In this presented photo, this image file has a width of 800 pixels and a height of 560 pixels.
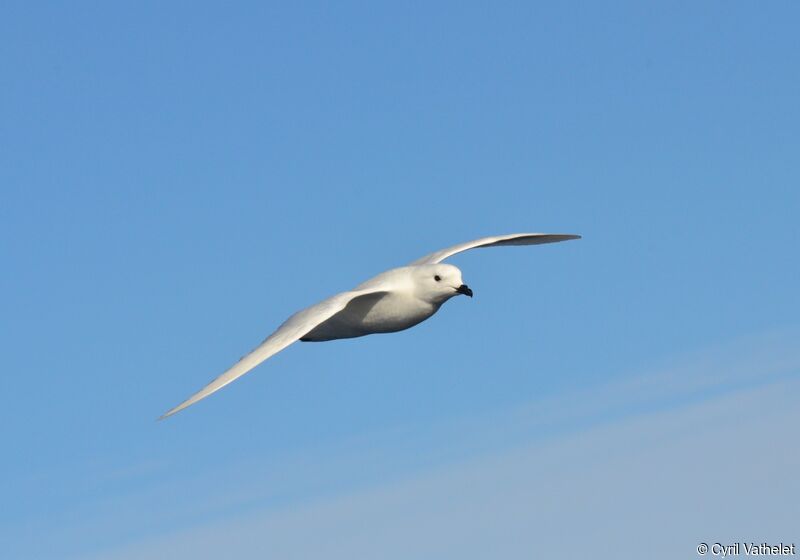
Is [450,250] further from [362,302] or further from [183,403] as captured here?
[183,403]

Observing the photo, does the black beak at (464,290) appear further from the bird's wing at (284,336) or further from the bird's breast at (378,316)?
the bird's wing at (284,336)

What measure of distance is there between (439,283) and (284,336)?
161 inches

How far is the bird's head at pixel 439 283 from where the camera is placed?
26969 mm

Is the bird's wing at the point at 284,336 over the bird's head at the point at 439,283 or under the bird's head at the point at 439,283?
under

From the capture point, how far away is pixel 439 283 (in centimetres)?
2698

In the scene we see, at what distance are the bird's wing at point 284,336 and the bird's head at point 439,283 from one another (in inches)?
36.1

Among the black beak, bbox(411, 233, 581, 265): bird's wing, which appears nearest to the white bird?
the black beak

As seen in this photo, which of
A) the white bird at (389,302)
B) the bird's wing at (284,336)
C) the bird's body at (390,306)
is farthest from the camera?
the bird's body at (390,306)

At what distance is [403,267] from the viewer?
28.1 metres

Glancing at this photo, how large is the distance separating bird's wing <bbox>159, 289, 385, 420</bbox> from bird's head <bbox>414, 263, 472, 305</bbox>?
3.01 feet

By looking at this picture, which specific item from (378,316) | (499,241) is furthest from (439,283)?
(499,241)

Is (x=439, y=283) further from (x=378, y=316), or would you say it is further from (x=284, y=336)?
(x=284, y=336)

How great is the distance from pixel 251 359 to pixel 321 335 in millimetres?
4730

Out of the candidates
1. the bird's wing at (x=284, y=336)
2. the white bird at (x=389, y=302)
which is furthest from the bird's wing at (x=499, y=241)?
the bird's wing at (x=284, y=336)
